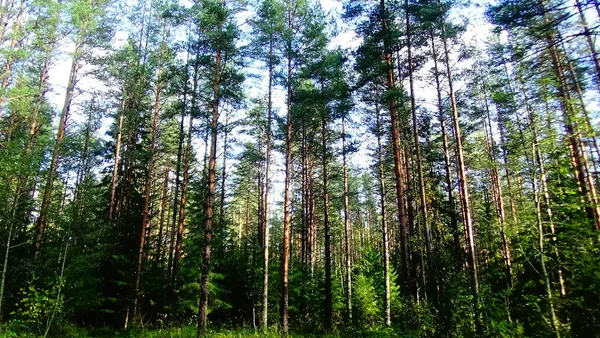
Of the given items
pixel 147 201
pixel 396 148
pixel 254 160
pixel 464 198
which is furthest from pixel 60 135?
pixel 464 198

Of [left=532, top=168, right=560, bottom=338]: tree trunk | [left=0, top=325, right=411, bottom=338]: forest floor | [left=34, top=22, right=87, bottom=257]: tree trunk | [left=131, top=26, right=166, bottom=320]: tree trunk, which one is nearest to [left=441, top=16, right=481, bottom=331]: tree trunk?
[left=0, top=325, right=411, bottom=338]: forest floor

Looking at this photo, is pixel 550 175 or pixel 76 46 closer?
pixel 550 175

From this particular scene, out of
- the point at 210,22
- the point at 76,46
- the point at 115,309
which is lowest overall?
the point at 115,309

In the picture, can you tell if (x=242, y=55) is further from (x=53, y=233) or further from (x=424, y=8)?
(x=53, y=233)

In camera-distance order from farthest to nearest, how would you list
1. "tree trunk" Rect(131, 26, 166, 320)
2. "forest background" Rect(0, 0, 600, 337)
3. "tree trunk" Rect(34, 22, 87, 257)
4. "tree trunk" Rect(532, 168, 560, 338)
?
"tree trunk" Rect(131, 26, 166, 320) < "tree trunk" Rect(34, 22, 87, 257) < "forest background" Rect(0, 0, 600, 337) < "tree trunk" Rect(532, 168, 560, 338)

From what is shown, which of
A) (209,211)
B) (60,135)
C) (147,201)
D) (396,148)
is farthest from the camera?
(147,201)

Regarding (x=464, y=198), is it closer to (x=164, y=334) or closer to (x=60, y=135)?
(x=164, y=334)

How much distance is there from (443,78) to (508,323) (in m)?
11.0

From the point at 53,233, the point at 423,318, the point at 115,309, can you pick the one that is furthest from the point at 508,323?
the point at 115,309

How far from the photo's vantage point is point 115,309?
16.7 meters

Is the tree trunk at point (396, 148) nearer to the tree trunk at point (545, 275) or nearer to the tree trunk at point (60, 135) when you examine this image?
the tree trunk at point (545, 275)

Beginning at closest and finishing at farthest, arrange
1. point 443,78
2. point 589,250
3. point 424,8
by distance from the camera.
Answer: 1. point 589,250
2. point 424,8
3. point 443,78

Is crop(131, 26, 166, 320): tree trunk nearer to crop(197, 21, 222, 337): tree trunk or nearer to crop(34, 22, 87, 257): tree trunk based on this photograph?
crop(34, 22, 87, 257): tree trunk

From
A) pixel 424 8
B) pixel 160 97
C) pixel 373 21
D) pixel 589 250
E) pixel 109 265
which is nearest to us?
pixel 589 250
